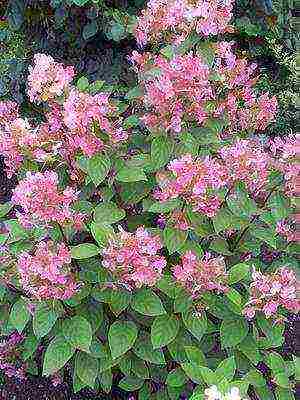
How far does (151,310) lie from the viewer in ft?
6.87

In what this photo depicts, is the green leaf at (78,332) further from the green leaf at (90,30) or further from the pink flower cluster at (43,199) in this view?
the green leaf at (90,30)

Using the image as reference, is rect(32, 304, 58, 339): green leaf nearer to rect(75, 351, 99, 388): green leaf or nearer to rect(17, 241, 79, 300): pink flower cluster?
rect(17, 241, 79, 300): pink flower cluster

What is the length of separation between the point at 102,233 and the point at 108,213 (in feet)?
0.61

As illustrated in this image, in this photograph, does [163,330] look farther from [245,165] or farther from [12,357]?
[12,357]

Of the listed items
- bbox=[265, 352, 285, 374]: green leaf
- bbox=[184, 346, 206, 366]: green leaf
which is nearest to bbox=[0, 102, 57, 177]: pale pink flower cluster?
bbox=[184, 346, 206, 366]: green leaf

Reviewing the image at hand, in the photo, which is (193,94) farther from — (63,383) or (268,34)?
(268,34)

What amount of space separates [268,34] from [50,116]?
7.48ft

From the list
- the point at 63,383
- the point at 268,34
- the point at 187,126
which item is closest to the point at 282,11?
the point at 268,34

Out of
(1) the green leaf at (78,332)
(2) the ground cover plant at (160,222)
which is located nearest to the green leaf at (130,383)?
(2) the ground cover plant at (160,222)

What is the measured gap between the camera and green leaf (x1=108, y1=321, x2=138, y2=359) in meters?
2.14

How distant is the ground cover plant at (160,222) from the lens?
2.00 metres

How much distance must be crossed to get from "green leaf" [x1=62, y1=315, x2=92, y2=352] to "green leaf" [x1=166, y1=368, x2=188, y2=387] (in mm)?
331

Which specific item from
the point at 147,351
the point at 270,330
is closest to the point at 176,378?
the point at 147,351

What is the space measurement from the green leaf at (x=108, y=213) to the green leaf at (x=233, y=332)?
464 millimetres
